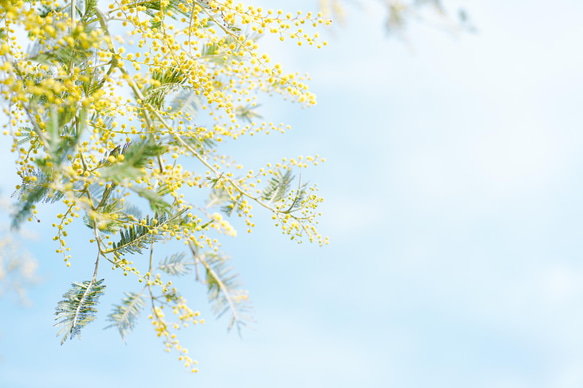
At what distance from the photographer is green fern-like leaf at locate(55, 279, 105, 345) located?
1.83 meters

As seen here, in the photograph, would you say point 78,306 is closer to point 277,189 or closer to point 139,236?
point 139,236

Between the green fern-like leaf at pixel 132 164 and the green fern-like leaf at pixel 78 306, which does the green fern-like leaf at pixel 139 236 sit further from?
the green fern-like leaf at pixel 132 164

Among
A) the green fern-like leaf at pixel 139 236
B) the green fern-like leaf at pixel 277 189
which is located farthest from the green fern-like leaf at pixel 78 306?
the green fern-like leaf at pixel 277 189

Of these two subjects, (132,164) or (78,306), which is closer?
(132,164)

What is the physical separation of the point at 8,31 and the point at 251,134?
0.99 m

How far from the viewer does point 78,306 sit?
6.19 ft

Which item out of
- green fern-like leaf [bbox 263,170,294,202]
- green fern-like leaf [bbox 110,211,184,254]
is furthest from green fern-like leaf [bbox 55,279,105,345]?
green fern-like leaf [bbox 263,170,294,202]

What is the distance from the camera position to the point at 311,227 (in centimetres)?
205

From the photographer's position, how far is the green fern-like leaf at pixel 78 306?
183 cm

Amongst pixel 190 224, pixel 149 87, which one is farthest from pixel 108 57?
pixel 190 224

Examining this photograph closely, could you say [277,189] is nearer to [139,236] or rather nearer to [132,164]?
[139,236]

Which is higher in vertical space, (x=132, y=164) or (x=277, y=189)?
(x=277, y=189)

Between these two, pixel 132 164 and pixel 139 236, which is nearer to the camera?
pixel 132 164

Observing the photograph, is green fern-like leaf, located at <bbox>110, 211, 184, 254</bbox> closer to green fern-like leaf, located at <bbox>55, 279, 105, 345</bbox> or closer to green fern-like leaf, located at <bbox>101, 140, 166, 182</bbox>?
green fern-like leaf, located at <bbox>55, 279, 105, 345</bbox>
